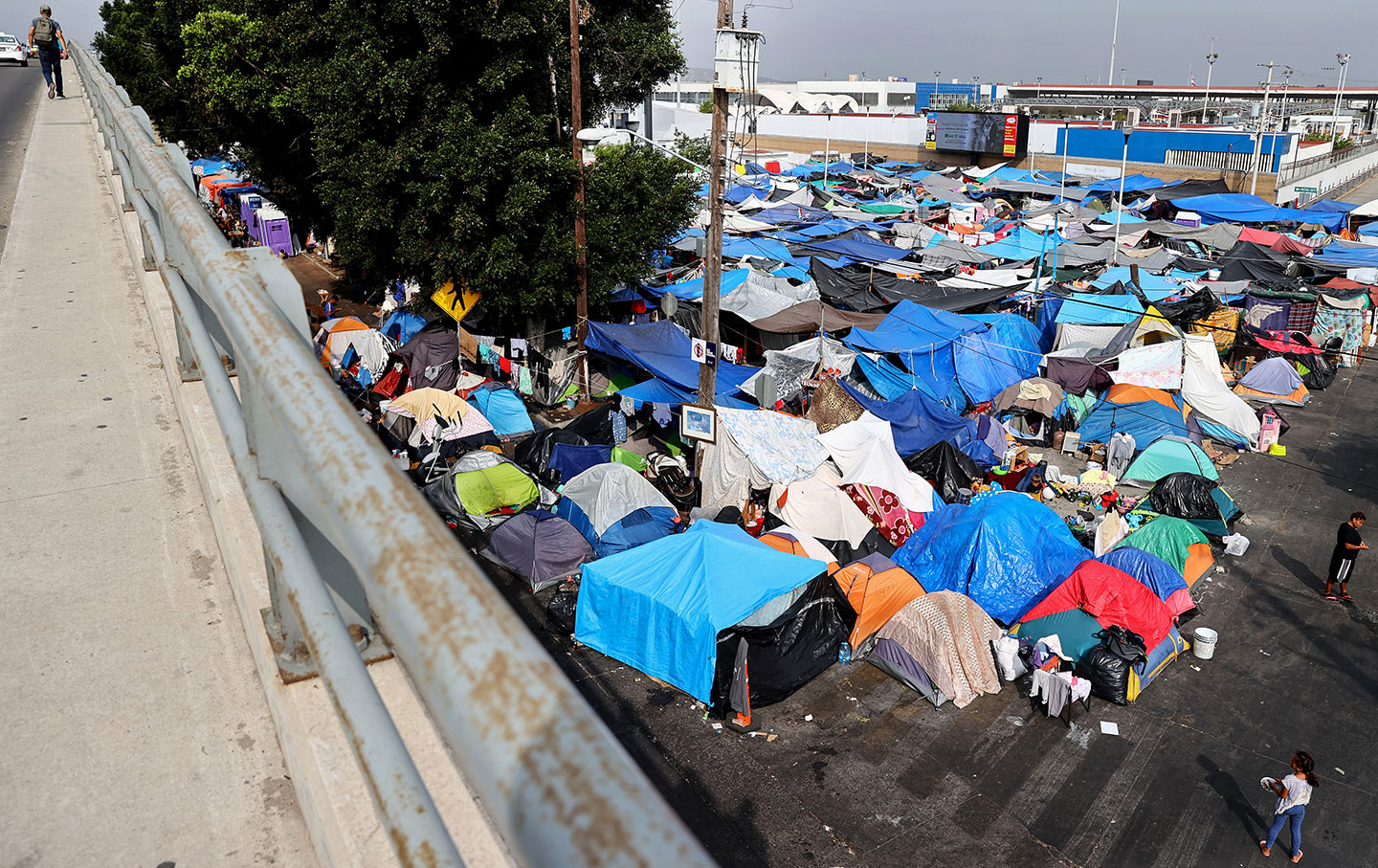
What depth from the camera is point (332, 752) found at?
1.59m

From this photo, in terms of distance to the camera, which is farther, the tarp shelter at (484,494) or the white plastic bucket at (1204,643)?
the tarp shelter at (484,494)

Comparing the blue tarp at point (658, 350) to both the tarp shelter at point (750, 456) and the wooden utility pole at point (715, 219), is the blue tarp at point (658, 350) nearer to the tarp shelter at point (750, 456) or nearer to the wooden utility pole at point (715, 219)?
the wooden utility pole at point (715, 219)

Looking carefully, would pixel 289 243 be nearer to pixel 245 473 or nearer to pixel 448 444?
pixel 448 444

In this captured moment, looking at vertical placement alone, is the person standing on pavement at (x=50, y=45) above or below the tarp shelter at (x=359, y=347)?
above

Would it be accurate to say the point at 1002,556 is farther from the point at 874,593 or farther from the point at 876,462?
the point at 876,462

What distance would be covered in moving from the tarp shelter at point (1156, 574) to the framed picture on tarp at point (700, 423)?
6.11 metres

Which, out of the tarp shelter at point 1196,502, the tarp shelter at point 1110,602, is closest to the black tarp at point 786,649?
the tarp shelter at point 1110,602

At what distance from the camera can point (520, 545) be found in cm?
1392

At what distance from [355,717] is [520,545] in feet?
43.2

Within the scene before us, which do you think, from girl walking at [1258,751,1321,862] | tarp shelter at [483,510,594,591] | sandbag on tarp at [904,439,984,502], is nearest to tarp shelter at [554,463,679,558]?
tarp shelter at [483,510,594,591]

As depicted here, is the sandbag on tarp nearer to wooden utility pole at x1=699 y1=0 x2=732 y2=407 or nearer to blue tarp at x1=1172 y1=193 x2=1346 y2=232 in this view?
wooden utility pole at x1=699 y1=0 x2=732 y2=407

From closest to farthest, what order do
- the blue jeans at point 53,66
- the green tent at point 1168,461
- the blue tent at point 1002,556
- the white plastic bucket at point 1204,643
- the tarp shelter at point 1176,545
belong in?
1. the white plastic bucket at point 1204,643
2. the blue tent at point 1002,556
3. the tarp shelter at point 1176,545
4. the green tent at point 1168,461
5. the blue jeans at point 53,66

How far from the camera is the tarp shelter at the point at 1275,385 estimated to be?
21875mm

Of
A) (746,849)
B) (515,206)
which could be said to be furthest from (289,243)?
(746,849)
